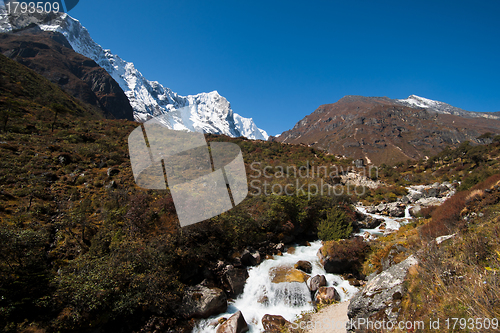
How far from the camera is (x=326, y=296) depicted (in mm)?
A: 8070

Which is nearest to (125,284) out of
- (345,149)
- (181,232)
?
(181,232)

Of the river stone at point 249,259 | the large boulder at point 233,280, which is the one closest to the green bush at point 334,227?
the river stone at point 249,259

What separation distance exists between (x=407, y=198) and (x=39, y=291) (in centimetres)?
3044

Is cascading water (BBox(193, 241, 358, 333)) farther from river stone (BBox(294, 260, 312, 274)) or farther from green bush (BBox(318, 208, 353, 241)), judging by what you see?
green bush (BBox(318, 208, 353, 241))

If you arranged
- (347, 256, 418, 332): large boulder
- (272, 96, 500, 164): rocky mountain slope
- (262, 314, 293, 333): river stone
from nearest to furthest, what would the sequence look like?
(347, 256, 418, 332): large boulder, (262, 314, 293, 333): river stone, (272, 96, 500, 164): rocky mountain slope

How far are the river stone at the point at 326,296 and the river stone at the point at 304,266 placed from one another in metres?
1.44

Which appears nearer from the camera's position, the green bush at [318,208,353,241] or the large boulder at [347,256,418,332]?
the large boulder at [347,256,418,332]

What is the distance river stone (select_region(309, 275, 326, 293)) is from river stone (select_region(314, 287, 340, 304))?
0.23 metres

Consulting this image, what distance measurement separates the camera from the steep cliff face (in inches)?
3147

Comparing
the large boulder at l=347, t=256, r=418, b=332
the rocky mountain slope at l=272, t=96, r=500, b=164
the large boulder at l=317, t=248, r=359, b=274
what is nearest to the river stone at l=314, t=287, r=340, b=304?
the large boulder at l=317, t=248, r=359, b=274

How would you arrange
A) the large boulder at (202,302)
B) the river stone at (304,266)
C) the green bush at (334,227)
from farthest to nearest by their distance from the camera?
the green bush at (334,227), the river stone at (304,266), the large boulder at (202,302)

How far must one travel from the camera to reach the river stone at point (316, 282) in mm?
8579

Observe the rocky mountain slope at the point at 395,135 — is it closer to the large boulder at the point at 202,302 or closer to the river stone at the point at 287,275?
the river stone at the point at 287,275

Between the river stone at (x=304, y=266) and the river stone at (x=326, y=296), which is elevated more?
the river stone at (x=304, y=266)
